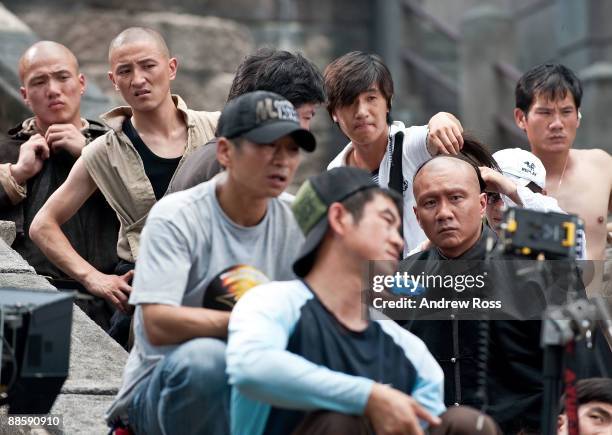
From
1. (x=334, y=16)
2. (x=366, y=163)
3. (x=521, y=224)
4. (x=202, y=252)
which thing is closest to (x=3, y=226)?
(x=366, y=163)

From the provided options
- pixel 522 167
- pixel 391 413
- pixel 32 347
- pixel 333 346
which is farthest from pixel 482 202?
pixel 32 347

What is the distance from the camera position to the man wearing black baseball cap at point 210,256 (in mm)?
5699

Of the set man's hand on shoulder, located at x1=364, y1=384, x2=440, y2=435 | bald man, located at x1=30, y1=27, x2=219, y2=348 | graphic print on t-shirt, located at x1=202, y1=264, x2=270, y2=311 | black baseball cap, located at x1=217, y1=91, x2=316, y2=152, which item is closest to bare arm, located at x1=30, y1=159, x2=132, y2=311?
bald man, located at x1=30, y1=27, x2=219, y2=348

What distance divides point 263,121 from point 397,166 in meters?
1.63

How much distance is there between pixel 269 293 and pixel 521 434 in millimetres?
1563

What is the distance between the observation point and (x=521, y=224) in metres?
5.34

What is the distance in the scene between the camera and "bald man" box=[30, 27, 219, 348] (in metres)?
7.42

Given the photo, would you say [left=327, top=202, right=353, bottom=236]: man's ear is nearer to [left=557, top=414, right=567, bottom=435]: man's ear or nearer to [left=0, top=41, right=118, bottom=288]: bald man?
[left=557, top=414, right=567, bottom=435]: man's ear

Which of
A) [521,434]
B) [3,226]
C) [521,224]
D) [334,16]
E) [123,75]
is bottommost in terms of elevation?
[521,434]

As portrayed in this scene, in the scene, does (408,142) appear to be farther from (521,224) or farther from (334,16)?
(334,16)

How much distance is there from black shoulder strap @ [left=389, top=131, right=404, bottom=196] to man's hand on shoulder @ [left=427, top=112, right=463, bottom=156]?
15cm

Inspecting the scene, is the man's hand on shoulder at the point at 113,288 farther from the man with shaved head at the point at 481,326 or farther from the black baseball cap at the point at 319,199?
the black baseball cap at the point at 319,199

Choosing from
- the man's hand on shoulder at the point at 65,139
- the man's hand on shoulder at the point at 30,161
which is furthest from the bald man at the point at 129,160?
the man's hand on shoulder at the point at 30,161

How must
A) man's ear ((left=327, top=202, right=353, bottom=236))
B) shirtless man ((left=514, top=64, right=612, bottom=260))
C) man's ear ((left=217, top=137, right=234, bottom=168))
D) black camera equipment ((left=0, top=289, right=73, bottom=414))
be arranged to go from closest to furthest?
black camera equipment ((left=0, top=289, right=73, bottom=414)), man's ear ((left=327, top=202, right=353, bottom=236)), man's ear ((left=217, top=137, right=234, bottom=168)), shirtless man ((left=514, top=64, right=612, bottom=260))
